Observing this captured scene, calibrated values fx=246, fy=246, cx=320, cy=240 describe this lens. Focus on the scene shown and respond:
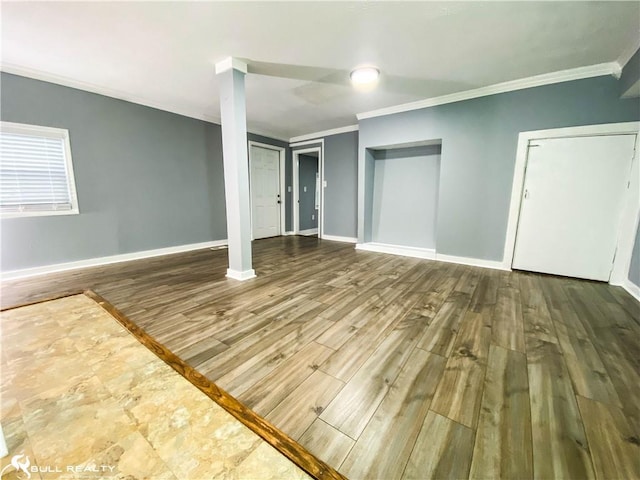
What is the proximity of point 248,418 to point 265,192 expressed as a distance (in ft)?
17.6

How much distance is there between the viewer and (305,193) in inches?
267

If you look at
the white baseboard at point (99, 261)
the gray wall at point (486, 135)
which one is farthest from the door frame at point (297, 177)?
the white baseboard at point (99, 261)

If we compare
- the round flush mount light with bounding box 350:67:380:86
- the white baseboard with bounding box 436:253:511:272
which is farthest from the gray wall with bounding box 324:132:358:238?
the round flush mount light with bounding box 350:67:380:86

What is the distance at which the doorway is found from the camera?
6.45m

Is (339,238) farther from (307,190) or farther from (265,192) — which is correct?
(265,192)

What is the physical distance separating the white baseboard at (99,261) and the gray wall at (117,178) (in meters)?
0.06

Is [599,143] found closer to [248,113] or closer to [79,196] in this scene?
[248,113]

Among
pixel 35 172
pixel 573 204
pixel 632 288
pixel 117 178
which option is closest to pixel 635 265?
pixel 632 288

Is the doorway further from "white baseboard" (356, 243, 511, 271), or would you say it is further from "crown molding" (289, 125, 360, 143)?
"white baseboard" (356, 243, 511, 271)

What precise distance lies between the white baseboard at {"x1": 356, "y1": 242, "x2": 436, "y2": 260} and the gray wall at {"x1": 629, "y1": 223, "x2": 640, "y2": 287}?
206cm

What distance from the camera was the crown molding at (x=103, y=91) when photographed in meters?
2.85

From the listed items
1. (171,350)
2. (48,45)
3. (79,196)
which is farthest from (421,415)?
(79,196)

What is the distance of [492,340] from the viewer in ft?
5.87

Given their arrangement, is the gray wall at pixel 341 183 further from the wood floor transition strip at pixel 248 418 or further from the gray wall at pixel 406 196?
the wood floor transition strip at pixel 248 418
